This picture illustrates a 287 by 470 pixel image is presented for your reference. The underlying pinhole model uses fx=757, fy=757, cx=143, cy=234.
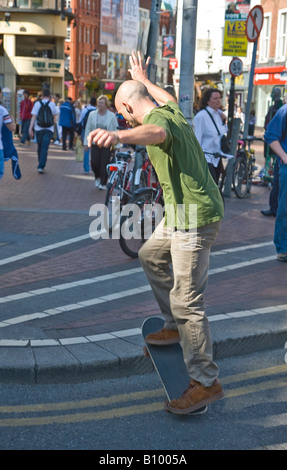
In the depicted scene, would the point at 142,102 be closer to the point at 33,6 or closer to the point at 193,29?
the point at 193,29

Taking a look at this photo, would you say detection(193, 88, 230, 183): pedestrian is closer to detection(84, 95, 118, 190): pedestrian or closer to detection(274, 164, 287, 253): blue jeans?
detection(274, 164, 287, 253): blue jeans

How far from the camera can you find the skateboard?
4220mm

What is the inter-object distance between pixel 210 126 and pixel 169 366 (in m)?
6.23

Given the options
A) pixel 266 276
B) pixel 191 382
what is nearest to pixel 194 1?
pixel 266 276

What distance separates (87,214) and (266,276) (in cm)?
424

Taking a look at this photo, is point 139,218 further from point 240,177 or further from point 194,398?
point 240,177

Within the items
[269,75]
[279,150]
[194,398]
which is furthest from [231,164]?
[269,75]

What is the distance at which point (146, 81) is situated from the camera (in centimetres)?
501

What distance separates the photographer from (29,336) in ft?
16.7

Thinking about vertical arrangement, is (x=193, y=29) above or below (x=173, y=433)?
above

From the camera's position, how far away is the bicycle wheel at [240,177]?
1393cm

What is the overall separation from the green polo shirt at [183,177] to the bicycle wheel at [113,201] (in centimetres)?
486

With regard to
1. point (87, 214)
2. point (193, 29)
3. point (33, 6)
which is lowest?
point (87, 214)

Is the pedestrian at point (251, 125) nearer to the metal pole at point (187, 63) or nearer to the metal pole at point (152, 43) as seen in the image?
the metal pole at point (152, 43)
